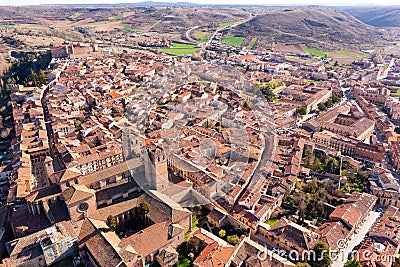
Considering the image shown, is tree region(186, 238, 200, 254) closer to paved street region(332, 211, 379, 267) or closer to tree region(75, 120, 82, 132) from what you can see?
paved street region(332, 211, 379, 267)

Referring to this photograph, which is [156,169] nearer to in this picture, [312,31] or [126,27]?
[312,31]

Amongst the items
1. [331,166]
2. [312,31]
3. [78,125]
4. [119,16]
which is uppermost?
[119,16]

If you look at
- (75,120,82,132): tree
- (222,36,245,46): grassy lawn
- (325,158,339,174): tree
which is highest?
(75,120,82,132): tree

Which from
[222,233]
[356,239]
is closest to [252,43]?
[356,239]

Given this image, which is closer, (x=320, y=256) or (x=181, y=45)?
(x=320, y=256)

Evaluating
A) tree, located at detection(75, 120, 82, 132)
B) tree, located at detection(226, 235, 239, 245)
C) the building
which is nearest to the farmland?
tree, located at detection(75, 120, 82, 132)

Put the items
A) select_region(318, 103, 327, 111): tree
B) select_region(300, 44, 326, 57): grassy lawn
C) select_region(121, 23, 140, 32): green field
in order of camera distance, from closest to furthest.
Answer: select_region(318, 103, 327, 111): tree
select_region(300, 44, 326, 57): grassy lawn
select_region(121, 23, 140, 32): green field

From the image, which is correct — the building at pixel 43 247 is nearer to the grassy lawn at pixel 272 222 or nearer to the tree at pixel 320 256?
the grassy lawn at pixel 272 222

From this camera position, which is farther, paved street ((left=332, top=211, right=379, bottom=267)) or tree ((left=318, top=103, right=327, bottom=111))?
tree ((left=318, top=103, right=327, bottom=111))
